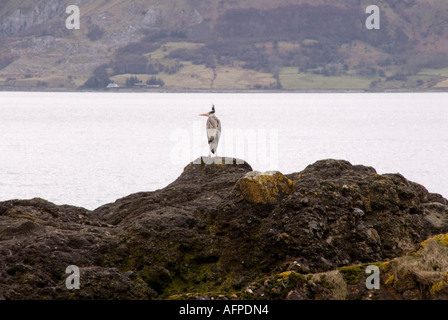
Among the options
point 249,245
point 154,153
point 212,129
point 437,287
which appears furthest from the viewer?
point 154,153

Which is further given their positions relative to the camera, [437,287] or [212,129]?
[212,129]

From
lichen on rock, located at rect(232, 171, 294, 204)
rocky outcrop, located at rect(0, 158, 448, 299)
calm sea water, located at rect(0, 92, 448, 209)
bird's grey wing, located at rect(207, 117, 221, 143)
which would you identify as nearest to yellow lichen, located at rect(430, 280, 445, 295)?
rocky outcrop, located at rect(0, 158, 448, 299)

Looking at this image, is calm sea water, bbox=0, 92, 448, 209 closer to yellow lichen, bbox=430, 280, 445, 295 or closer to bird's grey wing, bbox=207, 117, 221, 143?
bird's grey wing, bbox=207, 117, 221, 143

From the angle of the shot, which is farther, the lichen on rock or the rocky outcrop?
the lichen on rock

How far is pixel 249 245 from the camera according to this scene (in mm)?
11477

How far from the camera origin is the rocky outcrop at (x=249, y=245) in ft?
31.8

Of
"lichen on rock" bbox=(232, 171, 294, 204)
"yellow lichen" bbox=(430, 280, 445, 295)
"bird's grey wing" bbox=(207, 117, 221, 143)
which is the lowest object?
"yellow lichen" bbox=(430, 280, 445, 295)

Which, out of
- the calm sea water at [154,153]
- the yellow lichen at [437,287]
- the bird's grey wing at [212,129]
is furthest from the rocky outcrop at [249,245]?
the calm sea water at [154,153]

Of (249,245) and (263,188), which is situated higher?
(263,188)

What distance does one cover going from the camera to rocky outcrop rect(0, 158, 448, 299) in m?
9.70

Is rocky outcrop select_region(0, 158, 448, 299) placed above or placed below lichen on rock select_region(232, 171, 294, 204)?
below

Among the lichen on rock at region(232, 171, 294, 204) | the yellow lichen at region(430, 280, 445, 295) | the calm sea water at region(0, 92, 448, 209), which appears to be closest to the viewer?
the yellow lichen at region(430, 280, 445, 295)

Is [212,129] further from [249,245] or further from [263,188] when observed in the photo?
[249,245]

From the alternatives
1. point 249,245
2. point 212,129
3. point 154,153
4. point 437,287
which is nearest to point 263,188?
point 249,245
